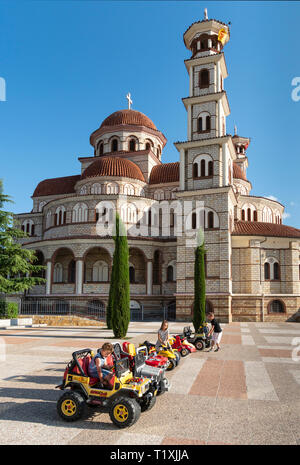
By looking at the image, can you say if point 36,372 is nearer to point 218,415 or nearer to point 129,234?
point 218,415

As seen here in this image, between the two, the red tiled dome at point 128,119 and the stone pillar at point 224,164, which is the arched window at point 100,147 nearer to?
the red tiled dome at point 128,119

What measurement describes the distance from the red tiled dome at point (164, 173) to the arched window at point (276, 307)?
53.1ft

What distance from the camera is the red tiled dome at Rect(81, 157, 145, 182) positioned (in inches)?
1401

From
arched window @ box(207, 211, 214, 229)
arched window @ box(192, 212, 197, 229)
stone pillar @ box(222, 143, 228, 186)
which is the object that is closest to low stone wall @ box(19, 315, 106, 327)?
arched window @ box(192, 212, 197, 229)

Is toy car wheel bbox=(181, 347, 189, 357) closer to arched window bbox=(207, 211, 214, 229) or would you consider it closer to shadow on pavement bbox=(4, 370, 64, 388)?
shadow on pavement bbox=(4, 370, 64, 388)

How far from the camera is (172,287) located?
31.9m

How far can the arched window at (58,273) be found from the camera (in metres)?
34.0

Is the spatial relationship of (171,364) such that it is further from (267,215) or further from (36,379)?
(267,215)

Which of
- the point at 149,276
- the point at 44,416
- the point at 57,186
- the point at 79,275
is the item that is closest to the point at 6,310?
the point at 79,275

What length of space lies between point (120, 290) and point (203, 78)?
20.4 meters

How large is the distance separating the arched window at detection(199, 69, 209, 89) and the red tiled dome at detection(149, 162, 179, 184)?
1072 cm

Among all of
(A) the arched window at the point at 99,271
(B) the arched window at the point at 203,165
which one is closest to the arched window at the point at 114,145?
(A) the arched window at the point at 99,271

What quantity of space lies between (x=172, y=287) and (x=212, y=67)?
18419 mm

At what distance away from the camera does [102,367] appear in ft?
21.2
